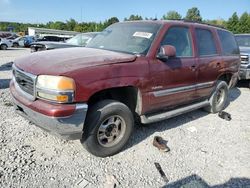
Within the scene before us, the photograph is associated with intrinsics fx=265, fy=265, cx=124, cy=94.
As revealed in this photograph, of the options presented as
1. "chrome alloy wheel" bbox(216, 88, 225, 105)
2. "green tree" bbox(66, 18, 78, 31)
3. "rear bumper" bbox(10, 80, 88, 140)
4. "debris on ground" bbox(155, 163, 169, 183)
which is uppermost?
"green tree" bbox(66, 18, 78, 31)

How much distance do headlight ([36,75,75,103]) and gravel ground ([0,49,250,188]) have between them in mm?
970

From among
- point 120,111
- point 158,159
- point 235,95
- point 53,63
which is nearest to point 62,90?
point 53,63

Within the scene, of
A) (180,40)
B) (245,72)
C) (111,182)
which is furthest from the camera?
(245,72)

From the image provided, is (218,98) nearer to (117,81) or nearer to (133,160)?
(133,160)

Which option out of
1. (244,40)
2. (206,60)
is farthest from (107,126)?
(244,40)

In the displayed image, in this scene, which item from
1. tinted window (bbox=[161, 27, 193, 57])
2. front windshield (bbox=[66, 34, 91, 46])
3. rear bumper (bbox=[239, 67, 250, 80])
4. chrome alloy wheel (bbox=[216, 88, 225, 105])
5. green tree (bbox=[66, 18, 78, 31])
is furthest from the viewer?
green tree (bbox=[66, 18, 78, 31])

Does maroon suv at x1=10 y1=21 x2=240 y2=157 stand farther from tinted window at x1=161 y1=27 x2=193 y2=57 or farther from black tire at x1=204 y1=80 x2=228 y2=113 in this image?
black tire at x1=204 y1=80 x2=228 y2=113

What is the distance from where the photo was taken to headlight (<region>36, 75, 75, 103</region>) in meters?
3.12

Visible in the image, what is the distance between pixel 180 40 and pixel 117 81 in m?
1.77

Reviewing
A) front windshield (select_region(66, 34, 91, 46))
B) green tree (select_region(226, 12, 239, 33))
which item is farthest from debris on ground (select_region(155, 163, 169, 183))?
green tree (select_region(226, 12, 239, 33))

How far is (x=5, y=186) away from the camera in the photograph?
3.01 meters

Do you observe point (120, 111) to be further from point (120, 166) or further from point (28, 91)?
point (28, 91)

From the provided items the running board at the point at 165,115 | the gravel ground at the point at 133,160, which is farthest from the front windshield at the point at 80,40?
the running board at the point at 165,115

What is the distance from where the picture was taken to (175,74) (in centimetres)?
446
